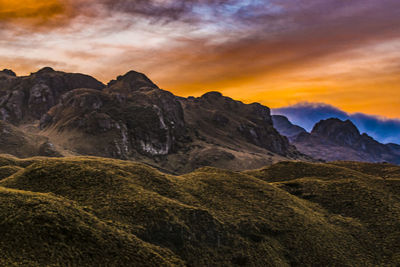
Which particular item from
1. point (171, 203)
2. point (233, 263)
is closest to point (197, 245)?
point (233, 263)

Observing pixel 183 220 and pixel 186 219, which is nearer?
pixel 183 220

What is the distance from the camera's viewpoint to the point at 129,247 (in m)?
36.7

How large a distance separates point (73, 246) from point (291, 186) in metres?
67.7

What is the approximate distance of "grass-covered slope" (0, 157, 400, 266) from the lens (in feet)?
112

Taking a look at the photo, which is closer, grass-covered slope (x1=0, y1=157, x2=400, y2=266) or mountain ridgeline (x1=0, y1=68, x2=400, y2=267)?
mountain ridgeline (x1=0, y1=68, x2=400, y2=267)

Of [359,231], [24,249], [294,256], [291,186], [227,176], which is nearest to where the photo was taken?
[24,249]

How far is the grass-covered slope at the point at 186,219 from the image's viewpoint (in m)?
34.2

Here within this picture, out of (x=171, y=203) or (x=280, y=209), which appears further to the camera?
(x=280, y=209)

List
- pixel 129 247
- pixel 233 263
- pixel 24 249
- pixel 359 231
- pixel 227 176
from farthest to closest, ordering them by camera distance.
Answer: pixel 227 176
pixel 359 231
pixel 233 263
pixel 129 247
pixel 24 249

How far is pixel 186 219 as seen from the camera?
4897 cm

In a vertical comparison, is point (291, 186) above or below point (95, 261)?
above

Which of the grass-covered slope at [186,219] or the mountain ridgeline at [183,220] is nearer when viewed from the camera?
the mountain ridgeline at [183,220]

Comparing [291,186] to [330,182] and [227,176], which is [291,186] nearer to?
[330,182]

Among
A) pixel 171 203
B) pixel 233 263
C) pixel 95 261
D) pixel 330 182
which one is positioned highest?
pixel 330 182
